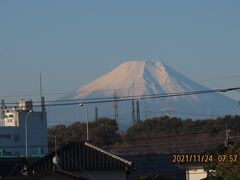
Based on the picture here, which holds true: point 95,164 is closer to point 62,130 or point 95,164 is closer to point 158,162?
point 158,162

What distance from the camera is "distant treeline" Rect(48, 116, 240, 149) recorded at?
11881cm

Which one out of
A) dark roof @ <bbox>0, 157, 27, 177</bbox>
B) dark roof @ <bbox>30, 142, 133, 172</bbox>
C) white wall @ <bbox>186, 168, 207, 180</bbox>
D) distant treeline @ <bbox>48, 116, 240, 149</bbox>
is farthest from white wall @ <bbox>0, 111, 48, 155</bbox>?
dark roof @ <bbox>30, 142, 133, 172</bbox>

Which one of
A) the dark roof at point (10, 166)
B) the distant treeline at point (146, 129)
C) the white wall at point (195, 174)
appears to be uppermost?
the distant treeline at point (146, 129)

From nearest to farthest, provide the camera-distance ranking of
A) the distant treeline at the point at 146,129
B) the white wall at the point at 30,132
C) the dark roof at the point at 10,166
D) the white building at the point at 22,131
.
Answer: the dark roof at the point at 10,166 < the distant treeline at the point at 146,129 < the white building at the point at 22,131 < the white wall at the point at 30,132

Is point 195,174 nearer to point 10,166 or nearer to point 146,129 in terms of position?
point 10,166

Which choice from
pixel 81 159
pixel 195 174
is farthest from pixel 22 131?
pixel 81 159

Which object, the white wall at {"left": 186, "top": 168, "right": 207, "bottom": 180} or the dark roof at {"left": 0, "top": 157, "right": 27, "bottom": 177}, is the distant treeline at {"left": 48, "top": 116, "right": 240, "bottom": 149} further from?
the dark roof at {"left": 0, "top": 157, "right": 27, "bottom": 177}

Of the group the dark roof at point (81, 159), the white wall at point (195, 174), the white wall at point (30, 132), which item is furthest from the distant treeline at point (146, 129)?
the dark roof at point (81, 159)

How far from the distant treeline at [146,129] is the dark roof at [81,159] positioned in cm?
7200

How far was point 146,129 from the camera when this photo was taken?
132 metres

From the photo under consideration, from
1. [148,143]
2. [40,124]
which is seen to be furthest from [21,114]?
[148,143]

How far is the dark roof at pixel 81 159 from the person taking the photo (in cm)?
4166

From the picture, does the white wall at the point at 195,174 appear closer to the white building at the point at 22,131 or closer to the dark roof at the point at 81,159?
the dark roof at the point at 81,159

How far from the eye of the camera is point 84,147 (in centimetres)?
4241
